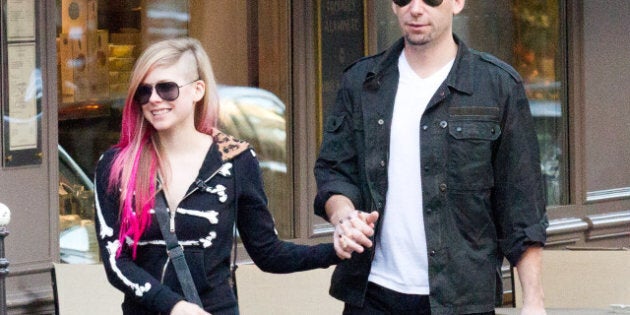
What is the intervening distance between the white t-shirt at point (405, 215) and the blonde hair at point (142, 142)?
0.62 metres

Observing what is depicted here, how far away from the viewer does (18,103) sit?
6676mm

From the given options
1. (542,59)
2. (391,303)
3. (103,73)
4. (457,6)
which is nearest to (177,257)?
(391,303)

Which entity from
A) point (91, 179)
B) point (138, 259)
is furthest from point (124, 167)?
point (91, 179)

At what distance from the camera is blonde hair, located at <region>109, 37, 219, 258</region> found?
4.10 m

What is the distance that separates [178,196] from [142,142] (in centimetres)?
23

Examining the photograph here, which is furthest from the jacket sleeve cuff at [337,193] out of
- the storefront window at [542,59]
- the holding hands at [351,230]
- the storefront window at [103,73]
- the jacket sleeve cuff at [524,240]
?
the storefront window at [542,59]

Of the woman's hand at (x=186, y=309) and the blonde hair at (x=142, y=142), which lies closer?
the woman's hand at (x=186, y=309)

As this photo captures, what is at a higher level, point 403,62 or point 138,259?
point 403,62

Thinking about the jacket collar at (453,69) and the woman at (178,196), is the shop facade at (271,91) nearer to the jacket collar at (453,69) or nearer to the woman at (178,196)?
the woman at (178,196)

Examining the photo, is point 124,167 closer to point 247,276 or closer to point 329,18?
point 247,276

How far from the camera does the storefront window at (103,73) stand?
23.2 feet

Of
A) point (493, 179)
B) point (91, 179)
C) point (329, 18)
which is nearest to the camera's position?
point (493, 179)

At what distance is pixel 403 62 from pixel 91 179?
126 inches

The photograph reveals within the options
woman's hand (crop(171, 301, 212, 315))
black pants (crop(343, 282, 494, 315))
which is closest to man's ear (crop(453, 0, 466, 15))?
black pants (crop(343, 282, 494, 315))
